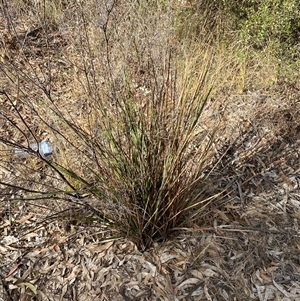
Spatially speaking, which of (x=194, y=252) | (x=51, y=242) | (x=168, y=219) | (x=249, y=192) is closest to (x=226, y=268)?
(x=194, y=252)

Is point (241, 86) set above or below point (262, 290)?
above

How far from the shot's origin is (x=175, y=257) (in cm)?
187

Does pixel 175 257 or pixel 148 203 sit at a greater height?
pixel 148 203

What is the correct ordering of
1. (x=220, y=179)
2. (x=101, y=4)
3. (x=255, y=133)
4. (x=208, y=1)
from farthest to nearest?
(x=208, y=1), (x=255, y=133), (x=220, y=179), (x=101, y=4)

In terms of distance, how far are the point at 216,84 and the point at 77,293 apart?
1.73 meters

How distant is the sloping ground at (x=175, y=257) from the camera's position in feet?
5.80

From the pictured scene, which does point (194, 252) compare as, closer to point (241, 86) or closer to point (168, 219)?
point (168, 219)

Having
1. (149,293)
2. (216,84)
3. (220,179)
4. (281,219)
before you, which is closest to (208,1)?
(216,84)

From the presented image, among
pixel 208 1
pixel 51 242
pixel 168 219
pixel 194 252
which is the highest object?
pixel 208 1

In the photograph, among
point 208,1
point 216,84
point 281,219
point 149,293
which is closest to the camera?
point 149,293

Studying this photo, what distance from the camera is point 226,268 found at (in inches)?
72.2

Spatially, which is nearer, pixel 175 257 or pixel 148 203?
pixel 148 203

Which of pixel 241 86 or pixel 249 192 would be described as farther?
pixel 241 86

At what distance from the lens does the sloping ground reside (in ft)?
5.80
